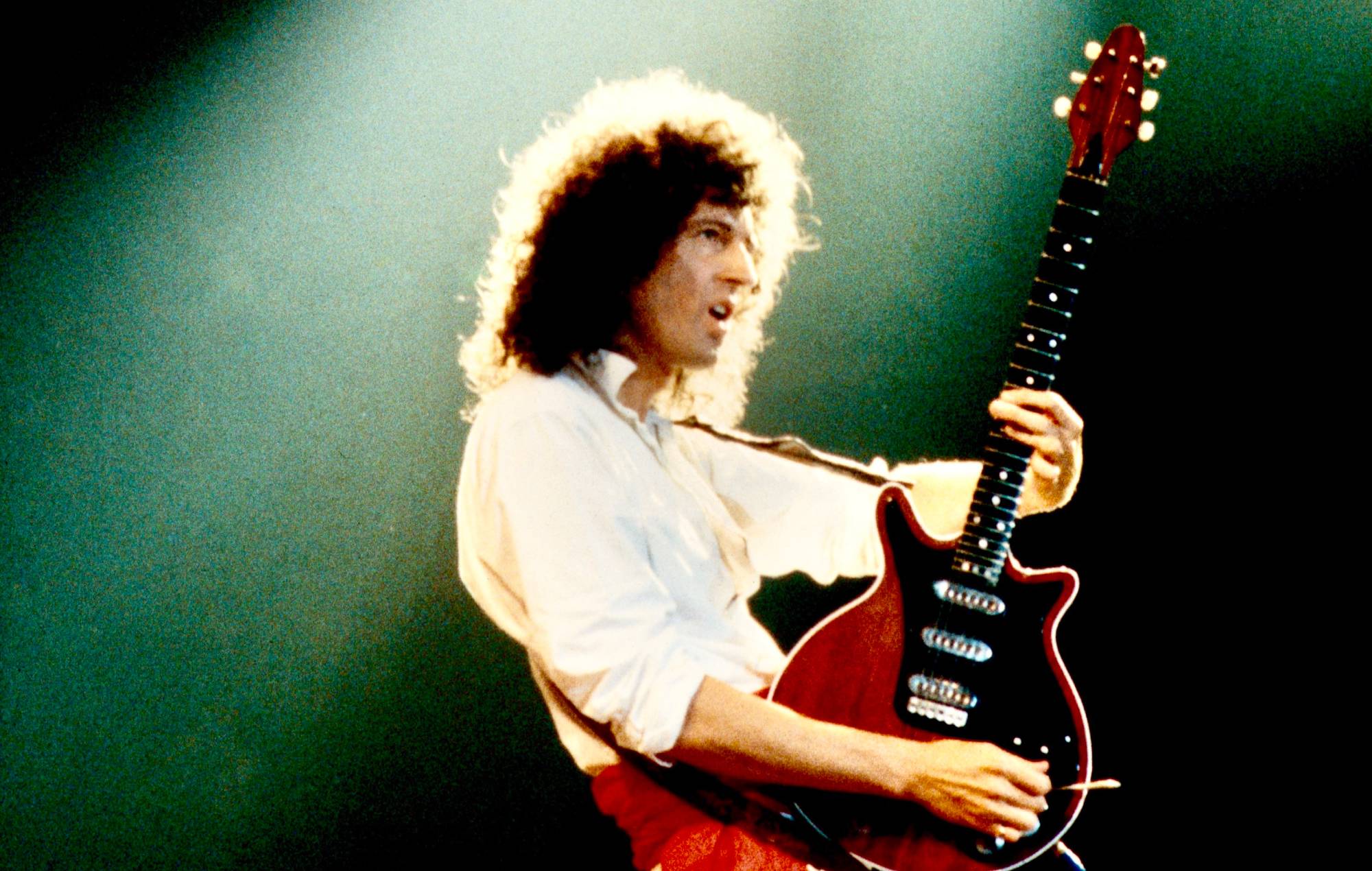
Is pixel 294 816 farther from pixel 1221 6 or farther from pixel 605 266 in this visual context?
pixel 1221 6

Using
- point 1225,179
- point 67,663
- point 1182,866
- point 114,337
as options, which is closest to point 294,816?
point 67,663

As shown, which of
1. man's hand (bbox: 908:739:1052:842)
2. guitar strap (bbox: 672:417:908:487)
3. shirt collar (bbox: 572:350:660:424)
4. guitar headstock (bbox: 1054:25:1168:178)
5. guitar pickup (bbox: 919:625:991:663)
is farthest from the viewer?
guitar strap (bbox: 672:417:908:487)

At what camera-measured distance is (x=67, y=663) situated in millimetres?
1963

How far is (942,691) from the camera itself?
1407mm

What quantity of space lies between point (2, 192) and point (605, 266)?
3.71 ft

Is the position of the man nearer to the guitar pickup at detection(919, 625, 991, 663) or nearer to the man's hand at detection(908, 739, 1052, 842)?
the man's hand at detection(908, 739, 1052, 842)

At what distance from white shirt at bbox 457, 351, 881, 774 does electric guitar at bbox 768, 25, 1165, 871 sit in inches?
8.4

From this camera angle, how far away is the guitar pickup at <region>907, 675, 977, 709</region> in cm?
140

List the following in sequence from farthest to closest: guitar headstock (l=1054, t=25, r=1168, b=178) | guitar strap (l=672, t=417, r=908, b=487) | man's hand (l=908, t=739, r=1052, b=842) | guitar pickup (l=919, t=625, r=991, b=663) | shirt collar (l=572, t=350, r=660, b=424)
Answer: guitar strap (l=672, t=417, r=908, b=487), shirt collar (l=572, t=350, r=660, b=424), guitar headstock (l=1054, t=25, r=1168, b=178), guitar pickup (l=919, t=625, r=991, b=663), man's hand (l=908, t=739, r=1052, b=842)

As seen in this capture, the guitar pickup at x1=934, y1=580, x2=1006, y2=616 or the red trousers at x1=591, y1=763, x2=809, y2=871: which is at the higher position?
the guitar pickup at x1=934, y1=580, x2=1006, y2=616

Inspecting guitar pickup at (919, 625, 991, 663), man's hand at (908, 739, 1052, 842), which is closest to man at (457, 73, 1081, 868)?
man's hand at (908, 739, 1052, 842)

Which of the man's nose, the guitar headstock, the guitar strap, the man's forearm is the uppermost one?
the guitar headstock

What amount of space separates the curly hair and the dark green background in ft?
0.76

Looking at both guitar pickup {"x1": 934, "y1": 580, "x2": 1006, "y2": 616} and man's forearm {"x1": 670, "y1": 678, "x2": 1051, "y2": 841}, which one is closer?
man's forearm {"x1": 670, "y1": 678, "x2": 1051, "y2": 841}
